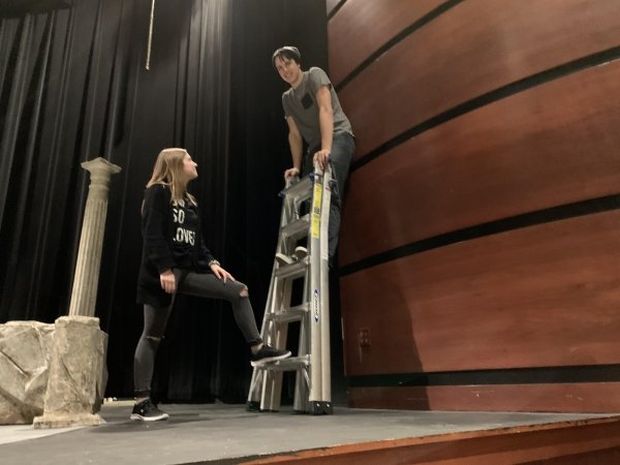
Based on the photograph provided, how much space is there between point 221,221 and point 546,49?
73.4 inches

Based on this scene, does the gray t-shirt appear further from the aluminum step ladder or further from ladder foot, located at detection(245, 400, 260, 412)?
ladder foot, located at detection(245, 400, 260, 412)

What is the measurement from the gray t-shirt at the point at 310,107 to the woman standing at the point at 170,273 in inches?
21.9

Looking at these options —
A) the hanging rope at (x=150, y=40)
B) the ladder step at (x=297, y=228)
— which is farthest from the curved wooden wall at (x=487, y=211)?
the hanging rope at (x=150, y=40)

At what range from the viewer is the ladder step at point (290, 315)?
4.93 feet

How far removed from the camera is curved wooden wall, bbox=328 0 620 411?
1.23 meters

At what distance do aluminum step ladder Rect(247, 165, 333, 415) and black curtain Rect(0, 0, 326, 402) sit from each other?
33.3 inches

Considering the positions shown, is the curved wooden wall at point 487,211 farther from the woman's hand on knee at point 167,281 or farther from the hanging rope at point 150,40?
the hanging rope at point 150,40

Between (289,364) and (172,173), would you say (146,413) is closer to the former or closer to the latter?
(289,364)

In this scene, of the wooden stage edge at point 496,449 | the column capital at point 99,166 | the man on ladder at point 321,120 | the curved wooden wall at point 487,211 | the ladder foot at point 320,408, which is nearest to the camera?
the wooden stage edge at point 496,449

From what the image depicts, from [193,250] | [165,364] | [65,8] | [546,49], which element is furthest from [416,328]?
[65,8]

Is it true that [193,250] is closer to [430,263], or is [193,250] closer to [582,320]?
[430,263]

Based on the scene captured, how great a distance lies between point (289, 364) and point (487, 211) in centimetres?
79

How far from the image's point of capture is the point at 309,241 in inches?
61.2

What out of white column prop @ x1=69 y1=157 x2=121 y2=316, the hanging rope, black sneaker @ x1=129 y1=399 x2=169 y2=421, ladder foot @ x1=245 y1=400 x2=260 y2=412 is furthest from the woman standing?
the hanging rope
